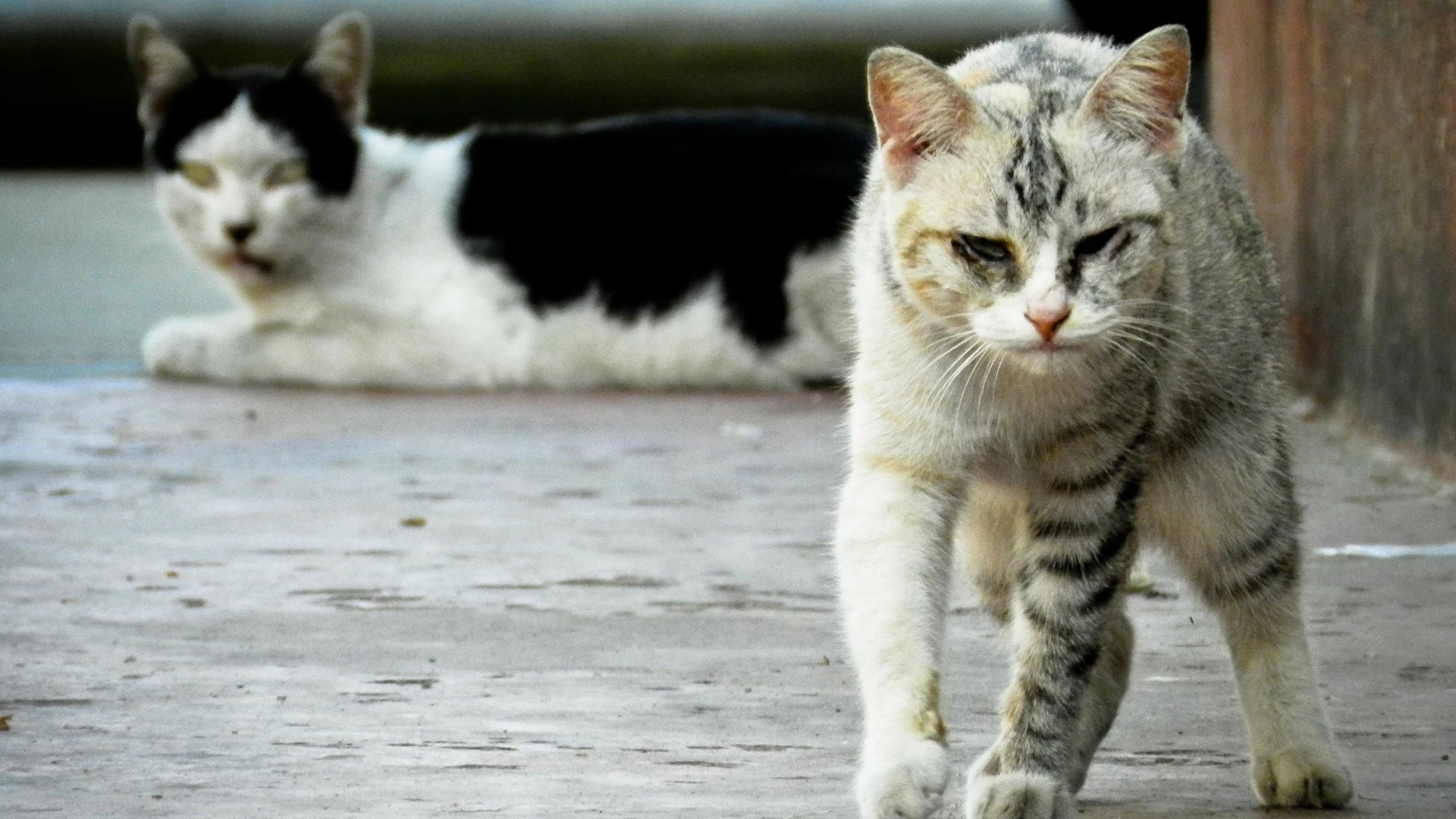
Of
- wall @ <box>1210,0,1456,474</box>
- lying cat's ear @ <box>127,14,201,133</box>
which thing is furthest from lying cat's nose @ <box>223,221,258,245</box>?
wall @ <box>1210,0,1456,474</box>

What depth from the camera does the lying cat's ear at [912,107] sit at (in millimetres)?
3463

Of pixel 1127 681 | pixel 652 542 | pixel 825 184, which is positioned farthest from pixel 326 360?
pixel 1127 681

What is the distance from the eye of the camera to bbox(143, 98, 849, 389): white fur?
313 inches

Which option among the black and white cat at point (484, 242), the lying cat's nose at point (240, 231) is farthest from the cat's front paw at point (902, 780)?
the lying cat's nose at point (240, 231)

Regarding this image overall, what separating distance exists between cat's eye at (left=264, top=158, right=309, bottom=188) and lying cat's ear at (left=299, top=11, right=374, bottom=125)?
295 millimetres

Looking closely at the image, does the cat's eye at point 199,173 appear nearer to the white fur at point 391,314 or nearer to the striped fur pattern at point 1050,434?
the white fur at point 391,314

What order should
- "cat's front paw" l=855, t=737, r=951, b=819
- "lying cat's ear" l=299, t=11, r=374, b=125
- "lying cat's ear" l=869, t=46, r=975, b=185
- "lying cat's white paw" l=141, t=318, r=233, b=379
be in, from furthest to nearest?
1. "lying cat's white paw" l=141, t=318, r=233, b=379
2. "lying cat's ear" l=299, t=11, r=374, b=125
3. "lying cat's ear" l=869, t=46, r=975, b=185
4. "cat's front paw" l=855, t=737, r=951, b=819

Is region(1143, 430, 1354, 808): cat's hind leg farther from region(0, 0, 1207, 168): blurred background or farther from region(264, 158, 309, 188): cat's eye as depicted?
region(0, 0, 1207, 168): blurred background

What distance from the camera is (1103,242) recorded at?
11.0 feet

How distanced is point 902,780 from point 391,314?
5.16 m

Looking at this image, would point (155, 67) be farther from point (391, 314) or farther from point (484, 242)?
point (484, 242)

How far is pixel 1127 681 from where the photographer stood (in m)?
3.72

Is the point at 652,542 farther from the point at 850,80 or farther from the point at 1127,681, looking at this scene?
the point at 850,80

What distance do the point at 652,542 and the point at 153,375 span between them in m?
3.49
